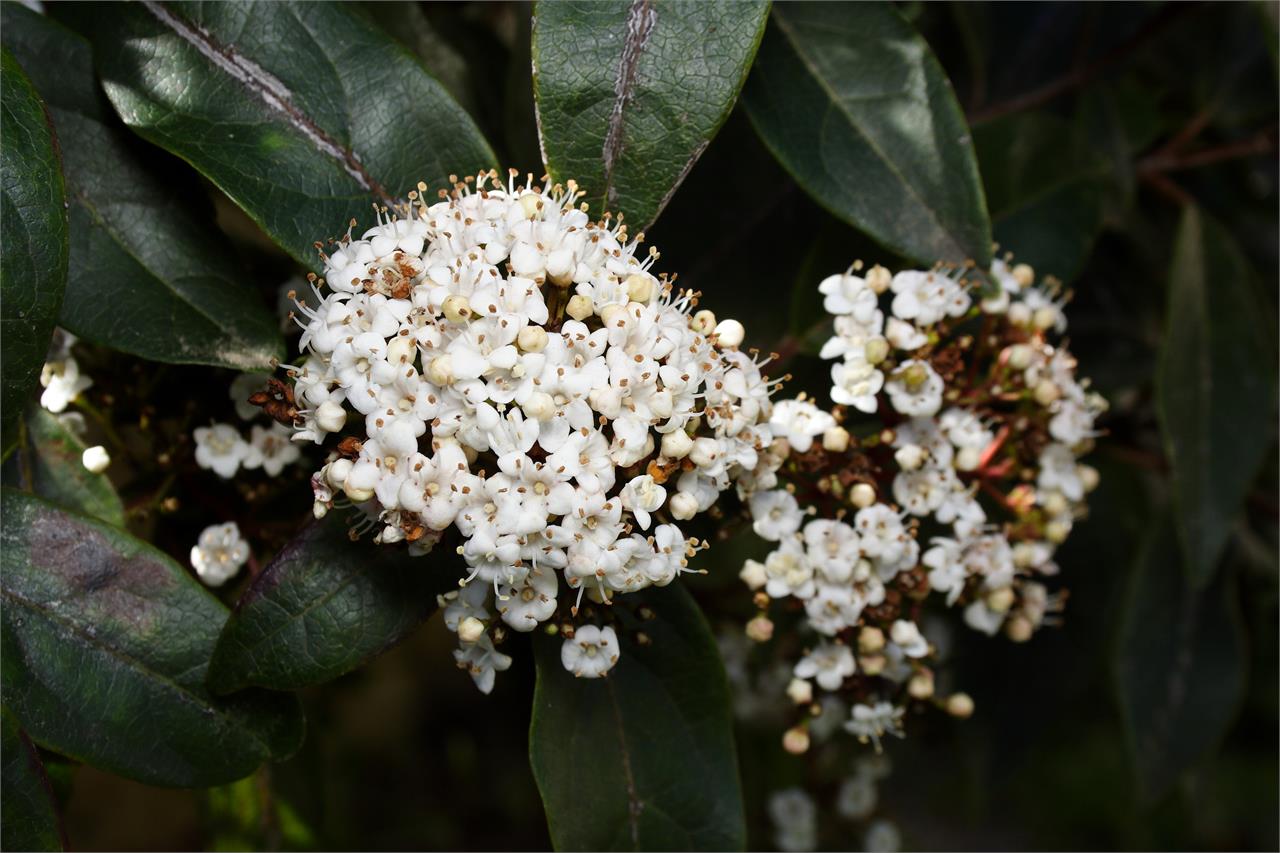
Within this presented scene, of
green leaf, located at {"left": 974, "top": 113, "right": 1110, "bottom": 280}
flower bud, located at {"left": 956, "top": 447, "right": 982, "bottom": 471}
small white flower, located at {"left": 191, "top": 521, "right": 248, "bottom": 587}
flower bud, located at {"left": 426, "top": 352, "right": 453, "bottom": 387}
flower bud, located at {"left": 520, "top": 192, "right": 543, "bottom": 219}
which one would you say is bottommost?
small white flower, located at {"left": 191, "top": 521, "right": 248, "bottom": 587}

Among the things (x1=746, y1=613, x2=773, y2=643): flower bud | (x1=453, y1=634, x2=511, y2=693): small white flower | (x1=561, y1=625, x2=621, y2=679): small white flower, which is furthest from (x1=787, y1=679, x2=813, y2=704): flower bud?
(x1=453, y1=634, x2=511, y2=693): small white flower

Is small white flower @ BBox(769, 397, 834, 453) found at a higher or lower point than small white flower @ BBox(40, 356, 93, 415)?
lower

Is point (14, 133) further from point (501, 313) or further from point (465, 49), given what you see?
point (465, 49)

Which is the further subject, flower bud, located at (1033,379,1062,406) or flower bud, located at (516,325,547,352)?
flower bud, located at (1033,379,1062,406)

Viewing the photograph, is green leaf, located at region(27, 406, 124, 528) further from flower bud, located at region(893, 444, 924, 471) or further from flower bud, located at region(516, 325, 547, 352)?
flower bud, located at region(893, 444, 924, 471)

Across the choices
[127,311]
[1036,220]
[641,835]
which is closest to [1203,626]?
[1036,220]

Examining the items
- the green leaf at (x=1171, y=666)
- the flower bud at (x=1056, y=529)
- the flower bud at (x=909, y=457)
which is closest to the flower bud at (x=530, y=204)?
the flower bud at (x=909, y=457)

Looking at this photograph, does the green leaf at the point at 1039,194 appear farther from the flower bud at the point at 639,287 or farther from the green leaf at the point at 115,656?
the green leaf at the point at 115,656
